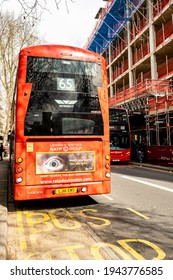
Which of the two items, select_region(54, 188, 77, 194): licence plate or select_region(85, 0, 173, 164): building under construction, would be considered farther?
select_region(85, 0, 173, 164): building under construction

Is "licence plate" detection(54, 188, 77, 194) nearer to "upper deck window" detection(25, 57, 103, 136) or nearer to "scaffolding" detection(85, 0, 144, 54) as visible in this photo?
"upper deck window" detection(25, 57, 103, 136)

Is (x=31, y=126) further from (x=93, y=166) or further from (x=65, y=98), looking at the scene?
(x=93, y=166)

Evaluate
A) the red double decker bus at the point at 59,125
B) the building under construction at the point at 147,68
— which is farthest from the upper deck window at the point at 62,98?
the building under construction at the point at 147,68

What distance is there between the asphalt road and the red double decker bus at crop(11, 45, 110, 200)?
0.64 metres

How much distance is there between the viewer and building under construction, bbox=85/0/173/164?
67.0ft

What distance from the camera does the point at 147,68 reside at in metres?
29.9

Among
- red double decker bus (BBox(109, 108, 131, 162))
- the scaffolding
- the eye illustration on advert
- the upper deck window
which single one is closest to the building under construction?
the scaffolding

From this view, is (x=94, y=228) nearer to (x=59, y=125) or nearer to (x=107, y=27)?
(x=59, y=125)

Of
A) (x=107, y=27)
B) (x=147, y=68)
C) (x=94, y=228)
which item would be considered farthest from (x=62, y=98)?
(x=107, y=27)

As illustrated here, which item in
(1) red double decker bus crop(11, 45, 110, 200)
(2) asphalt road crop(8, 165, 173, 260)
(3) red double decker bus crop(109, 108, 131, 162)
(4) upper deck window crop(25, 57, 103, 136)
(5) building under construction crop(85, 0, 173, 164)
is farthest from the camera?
(5) building under construction crop(85, 0, 173, 164)

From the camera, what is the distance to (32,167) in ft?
21.5

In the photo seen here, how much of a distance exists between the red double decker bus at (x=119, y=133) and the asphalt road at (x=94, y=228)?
10.9m

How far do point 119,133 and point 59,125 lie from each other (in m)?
13.0
